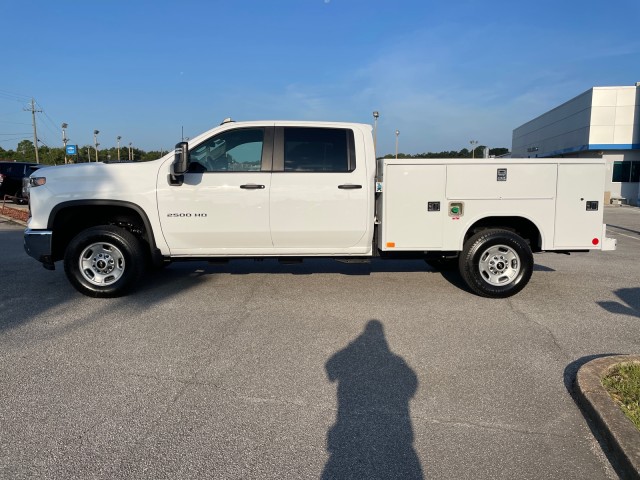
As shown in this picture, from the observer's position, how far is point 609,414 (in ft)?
10.3

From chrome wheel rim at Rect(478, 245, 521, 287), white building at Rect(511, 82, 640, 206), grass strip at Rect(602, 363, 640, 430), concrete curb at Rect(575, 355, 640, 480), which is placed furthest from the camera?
white building at Rect(511, 82, 640, 206)

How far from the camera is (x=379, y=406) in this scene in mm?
3451

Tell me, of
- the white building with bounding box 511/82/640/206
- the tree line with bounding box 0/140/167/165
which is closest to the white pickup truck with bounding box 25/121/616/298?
the white building with bounding box 511/82/640/206

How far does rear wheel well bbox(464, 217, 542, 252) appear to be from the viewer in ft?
20.2

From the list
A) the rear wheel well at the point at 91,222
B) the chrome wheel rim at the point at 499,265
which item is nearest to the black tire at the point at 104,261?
the rear wheel well at the point at 91,222

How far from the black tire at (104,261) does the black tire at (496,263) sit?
4.14 m

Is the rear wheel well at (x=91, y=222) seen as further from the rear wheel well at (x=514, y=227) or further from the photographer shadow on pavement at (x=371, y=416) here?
the rear wheel well at (x=514, y=227)

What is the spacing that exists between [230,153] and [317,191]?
3.90 feet

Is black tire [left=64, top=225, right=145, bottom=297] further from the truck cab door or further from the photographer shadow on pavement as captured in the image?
the photographer shadow on pavement

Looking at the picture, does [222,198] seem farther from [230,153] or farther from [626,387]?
[626,387]

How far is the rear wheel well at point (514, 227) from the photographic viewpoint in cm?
615

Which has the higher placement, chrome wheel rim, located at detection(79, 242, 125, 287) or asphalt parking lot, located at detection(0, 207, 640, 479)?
chrome wheel rim, located at detection(79, 242, 125, 287)

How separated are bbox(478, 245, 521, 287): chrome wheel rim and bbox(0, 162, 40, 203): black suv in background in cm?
2080

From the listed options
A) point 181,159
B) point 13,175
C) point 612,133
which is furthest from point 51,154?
point 181,159
